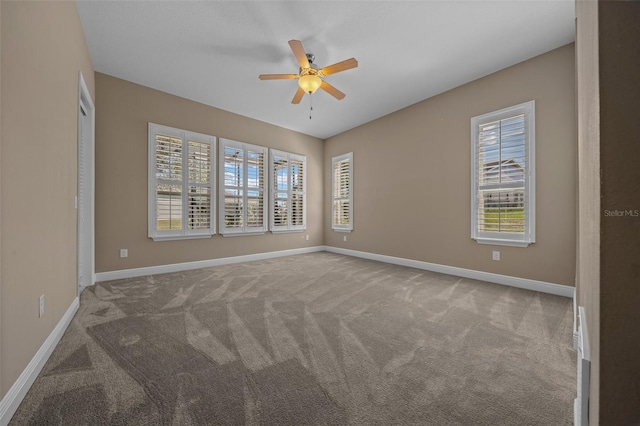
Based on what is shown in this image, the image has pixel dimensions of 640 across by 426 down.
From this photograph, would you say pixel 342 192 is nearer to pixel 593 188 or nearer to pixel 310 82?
pixel 310 82

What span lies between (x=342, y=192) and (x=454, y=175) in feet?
8.52

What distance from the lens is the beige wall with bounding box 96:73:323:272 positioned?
3.45 meters

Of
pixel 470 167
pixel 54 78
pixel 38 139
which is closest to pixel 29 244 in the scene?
pixel 38 139

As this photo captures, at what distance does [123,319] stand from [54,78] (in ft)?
6.69

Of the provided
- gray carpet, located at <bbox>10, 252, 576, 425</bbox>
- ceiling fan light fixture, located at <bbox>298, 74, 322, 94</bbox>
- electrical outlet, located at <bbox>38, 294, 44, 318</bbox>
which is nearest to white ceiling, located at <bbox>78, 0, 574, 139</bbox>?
ceiling fan light fixture, located at <bbox>298, 74, 322, 94</bbox>

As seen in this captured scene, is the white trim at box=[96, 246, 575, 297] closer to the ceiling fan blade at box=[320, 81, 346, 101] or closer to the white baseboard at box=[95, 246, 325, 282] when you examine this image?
the white baseboard at box=[95, 246, 325, 282]

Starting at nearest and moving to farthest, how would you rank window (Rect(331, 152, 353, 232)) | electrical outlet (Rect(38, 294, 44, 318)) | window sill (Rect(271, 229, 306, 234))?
electrical outlet (Rect(38, 294, 44, 318)) → window sill (Rect(271, 229, 306, 234)) → window (Rect(331, 152, 353, 232))

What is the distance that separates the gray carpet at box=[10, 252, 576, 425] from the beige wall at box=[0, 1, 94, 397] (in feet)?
1.10

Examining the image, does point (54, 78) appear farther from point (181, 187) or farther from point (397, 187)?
point (397, 187)

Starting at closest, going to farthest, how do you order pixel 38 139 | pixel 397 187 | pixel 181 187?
1. pixel 38 139
2. pixel 181 187
3. pixel 397 187

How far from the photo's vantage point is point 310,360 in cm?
162

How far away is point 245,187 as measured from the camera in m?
4.84

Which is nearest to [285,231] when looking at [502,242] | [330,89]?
[330,89]

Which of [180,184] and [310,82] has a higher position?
[310,82]
